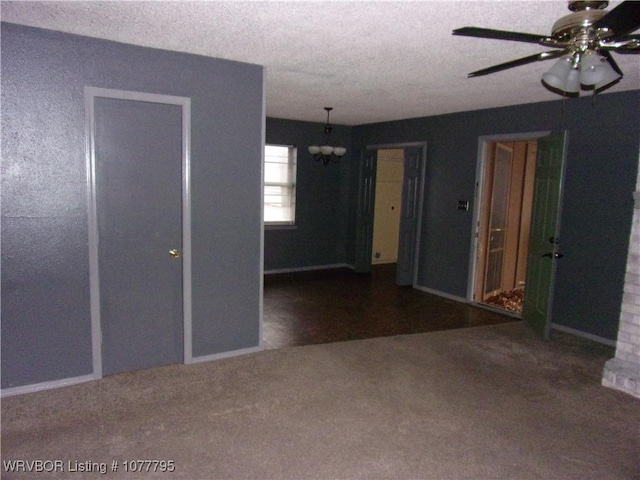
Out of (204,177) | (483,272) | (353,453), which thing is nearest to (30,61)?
(204,177)

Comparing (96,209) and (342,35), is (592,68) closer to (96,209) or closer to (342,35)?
(342,35)

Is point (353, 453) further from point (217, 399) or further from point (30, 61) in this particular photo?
point (30, 61)

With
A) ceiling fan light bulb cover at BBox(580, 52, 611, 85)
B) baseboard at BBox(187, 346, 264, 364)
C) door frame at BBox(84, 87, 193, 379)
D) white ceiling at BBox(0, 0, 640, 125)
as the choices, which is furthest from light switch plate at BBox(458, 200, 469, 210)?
ceiling fan light bulb cover at BBox(580, 52, 611, 85)

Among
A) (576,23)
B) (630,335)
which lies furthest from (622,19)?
(630,335)

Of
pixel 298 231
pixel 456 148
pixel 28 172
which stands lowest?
pixel 298 231

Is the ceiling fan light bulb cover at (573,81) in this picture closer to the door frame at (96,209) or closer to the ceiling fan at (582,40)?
the ceiling fan at (582,40)

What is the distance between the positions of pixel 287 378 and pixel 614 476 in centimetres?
209

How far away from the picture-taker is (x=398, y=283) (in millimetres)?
6797

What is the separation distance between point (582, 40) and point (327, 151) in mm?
4994

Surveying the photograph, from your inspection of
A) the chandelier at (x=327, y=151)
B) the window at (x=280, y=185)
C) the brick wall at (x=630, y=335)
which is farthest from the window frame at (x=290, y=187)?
the brick wall at (x=630, y=335)

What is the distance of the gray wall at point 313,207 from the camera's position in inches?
287

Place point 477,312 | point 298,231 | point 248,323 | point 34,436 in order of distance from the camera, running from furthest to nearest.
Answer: point 298,231 < point 477,312 < point 248,323 < point 34,436

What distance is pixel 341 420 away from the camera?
9.62 feet

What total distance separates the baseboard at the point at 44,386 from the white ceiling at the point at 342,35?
2.35 meters
